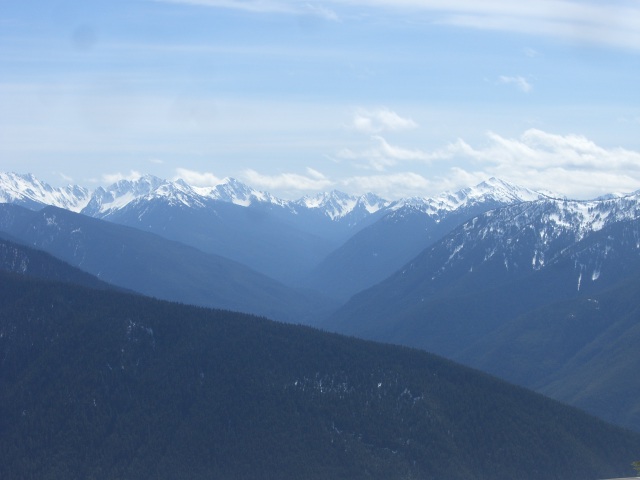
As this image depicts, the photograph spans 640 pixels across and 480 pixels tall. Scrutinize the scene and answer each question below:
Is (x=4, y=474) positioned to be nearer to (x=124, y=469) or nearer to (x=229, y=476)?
(x=124, y=469)

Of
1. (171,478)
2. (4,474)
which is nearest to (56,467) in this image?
(4,474)

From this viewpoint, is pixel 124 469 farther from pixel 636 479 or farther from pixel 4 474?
pixel 636 479

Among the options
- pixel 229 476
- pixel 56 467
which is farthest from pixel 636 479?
pixel 56 467

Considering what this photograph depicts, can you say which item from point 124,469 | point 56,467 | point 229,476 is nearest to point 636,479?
point 229,476

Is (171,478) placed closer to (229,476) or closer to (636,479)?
(229,476)

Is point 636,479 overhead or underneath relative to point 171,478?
overhead

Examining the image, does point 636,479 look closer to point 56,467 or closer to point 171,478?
point 171,478
